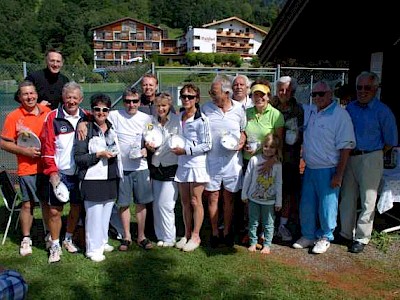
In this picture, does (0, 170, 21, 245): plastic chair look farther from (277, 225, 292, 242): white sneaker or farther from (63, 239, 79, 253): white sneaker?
(277, 225, 292, 242): white sneaker

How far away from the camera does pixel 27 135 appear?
4285 millimetres

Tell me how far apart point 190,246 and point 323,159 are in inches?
66.6

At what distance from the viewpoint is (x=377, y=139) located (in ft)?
14.8

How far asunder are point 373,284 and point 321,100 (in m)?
1.83

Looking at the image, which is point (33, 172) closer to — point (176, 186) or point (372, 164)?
point (176, 186)

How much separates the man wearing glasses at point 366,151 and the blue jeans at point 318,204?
0.29 meters

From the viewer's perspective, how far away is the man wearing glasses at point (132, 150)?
14.4ft

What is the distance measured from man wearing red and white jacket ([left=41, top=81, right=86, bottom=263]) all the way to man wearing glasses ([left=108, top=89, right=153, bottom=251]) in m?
0.40

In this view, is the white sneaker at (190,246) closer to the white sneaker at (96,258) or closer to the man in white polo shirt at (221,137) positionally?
the man in white polo shirt at (221,137)

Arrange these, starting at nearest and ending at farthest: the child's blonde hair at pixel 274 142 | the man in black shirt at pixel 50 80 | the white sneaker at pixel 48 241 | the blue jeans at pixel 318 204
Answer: the child's blonde hair at pixel 274 142 → the blue jeans at pixel 318 204 → the white sneaker at pixel 48 241 → the man in black shirt at pixel 50 80

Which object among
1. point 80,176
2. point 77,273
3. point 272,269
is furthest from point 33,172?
point 272,269

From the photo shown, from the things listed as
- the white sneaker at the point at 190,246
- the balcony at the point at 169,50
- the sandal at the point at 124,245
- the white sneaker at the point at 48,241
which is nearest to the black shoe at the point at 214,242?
the white sneaker at the point at 190,246

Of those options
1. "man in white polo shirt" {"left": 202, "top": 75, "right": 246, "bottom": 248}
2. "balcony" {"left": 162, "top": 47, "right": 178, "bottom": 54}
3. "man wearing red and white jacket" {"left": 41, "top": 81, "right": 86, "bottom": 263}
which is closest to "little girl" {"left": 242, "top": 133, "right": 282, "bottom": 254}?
"man in white polo shirt" {"left": 202, "top": 75, "right": 246, "bottom": 248}

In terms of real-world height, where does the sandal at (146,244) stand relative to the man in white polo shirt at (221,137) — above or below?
below
